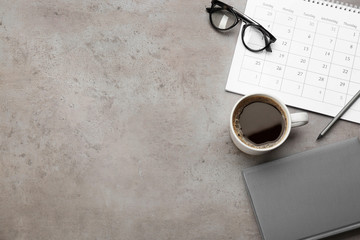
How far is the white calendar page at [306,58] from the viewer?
0.77 m

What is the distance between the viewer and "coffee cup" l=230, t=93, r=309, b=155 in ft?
2.36

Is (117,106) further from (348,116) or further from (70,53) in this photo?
(348,116)

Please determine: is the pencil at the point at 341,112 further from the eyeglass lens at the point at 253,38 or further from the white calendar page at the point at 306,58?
the eyeglass lens at the point at 253,38

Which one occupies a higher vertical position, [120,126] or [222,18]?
[222,18]

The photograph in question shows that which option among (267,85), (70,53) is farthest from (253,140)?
(70,53)

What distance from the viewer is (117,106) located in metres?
0.79

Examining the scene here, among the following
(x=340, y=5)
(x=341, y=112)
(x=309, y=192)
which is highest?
(x=340, y=5)

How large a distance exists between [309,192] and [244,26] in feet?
1.17

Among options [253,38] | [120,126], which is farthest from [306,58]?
[120,126]

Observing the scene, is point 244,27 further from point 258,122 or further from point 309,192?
point 309,192

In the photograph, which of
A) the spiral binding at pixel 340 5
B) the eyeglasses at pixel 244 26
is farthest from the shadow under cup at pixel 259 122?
the spiral binding at pixel 340 5

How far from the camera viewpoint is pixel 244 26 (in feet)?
2.57

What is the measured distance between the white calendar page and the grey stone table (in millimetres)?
32

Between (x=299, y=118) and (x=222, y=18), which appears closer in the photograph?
(x=299, y=118)
